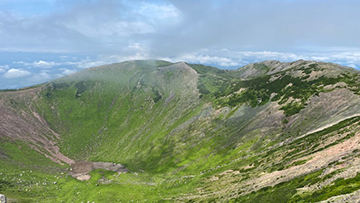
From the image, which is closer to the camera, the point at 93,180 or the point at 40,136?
the point at 93,180

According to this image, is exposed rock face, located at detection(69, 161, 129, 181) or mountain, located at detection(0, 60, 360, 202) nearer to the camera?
mountain, located at detection(0, 60, 360, 202)

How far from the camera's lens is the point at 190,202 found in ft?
244

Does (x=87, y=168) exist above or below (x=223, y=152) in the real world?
below

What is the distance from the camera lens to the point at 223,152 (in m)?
116

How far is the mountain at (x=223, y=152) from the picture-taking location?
53844 millimetres

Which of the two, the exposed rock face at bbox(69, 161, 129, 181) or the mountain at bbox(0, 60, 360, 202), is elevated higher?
the mountain at bbox(0, 60, 360, 202)

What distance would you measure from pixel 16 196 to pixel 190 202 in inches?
3270

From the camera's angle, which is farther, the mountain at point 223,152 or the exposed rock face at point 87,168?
the exposed rock face at point 87,168

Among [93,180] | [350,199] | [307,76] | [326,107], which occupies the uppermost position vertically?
[307,76]

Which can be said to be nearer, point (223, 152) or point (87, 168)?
point (223, 152)

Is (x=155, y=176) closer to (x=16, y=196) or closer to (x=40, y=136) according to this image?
(x=16, y=196)

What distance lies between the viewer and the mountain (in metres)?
53.8

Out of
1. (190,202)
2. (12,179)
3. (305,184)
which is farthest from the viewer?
(12,179)

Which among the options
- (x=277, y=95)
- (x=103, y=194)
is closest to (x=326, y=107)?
(x=277, y=95)
